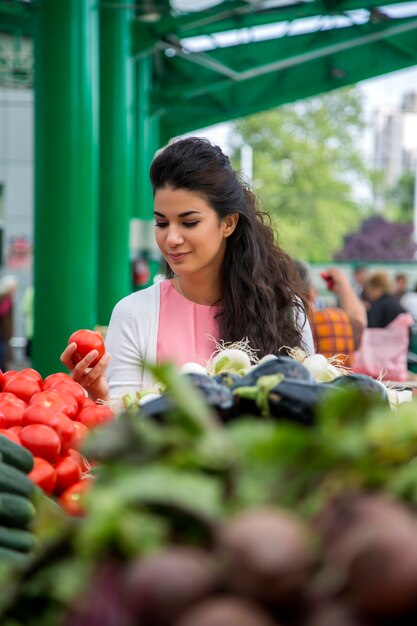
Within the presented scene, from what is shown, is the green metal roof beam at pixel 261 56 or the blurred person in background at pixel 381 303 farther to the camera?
the green metal roof beam at pixel 261 56

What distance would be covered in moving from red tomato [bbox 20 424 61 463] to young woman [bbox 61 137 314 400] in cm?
111

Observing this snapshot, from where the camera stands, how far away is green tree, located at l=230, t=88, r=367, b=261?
47.4 m

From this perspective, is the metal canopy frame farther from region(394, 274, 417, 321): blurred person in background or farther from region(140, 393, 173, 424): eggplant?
region(140, 393, 173, 424): eggplant

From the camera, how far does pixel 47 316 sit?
305 inches

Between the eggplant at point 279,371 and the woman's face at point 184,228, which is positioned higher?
the woman's face at point 184,228

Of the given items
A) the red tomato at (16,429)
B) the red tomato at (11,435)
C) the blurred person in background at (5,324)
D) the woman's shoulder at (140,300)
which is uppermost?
the woman's shoulder at (140,300)

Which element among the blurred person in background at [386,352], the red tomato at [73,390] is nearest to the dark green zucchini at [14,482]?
the red tomato at [73,390]

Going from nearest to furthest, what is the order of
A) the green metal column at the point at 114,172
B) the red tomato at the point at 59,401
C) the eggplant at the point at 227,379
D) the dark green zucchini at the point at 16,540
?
the dark green zucchini at the point at 16,540 → the eggplant at the point at 227,379 → the red tomato at the point at 59,401 → the green metal column at the point at 114,172

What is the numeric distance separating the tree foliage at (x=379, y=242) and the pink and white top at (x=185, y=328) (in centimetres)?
3928

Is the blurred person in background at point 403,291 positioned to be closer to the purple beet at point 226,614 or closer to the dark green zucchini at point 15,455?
the dark green zucchini at point 15,455

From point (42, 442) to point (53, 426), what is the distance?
10cm

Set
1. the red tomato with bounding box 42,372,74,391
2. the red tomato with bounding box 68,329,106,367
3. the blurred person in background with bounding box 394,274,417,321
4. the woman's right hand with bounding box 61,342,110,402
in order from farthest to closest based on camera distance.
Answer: the blurred person in background with bounding box 394,274,417,321, the red tomato with bounding box 68,329,106,367, the woman's right hand with bounding box 61,342,110,402, the red tomato with bounding box 42,372,74,391

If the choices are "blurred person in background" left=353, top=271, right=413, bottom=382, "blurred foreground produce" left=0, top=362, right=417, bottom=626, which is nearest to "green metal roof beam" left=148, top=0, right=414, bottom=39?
"blurred person in background" left=353, top=271, right=413, bottom=382

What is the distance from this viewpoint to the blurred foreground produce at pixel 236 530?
1.00m
